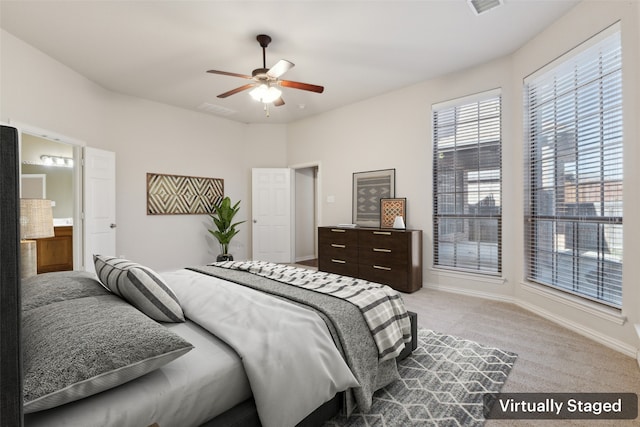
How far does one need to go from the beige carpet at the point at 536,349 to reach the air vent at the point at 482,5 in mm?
2798

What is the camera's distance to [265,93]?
322cm

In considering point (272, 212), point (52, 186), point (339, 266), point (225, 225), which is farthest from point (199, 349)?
point (52, 186)

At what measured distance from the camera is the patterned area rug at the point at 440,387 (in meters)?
1.54

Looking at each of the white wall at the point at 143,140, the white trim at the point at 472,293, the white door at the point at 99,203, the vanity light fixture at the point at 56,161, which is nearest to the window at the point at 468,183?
the white trim at the point at 472,293

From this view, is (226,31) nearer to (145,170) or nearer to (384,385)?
(145,170)

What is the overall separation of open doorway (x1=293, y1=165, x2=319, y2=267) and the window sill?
152 inches

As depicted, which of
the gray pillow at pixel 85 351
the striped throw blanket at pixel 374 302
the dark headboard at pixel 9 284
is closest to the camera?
the dark headboard at pixel 9 284

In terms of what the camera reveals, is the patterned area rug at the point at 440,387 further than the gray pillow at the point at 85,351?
Yes

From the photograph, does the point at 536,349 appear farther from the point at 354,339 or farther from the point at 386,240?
the point at 386,240

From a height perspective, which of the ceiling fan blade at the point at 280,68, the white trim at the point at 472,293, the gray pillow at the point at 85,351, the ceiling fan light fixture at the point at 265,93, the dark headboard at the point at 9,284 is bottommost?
the white trim at the point at 472,293

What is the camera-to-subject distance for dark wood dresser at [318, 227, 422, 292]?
12.8 ft

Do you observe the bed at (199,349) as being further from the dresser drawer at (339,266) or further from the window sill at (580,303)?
the dresser drawer at (339,266)

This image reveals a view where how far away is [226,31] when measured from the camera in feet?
9.86

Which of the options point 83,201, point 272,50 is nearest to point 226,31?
point 272,50
